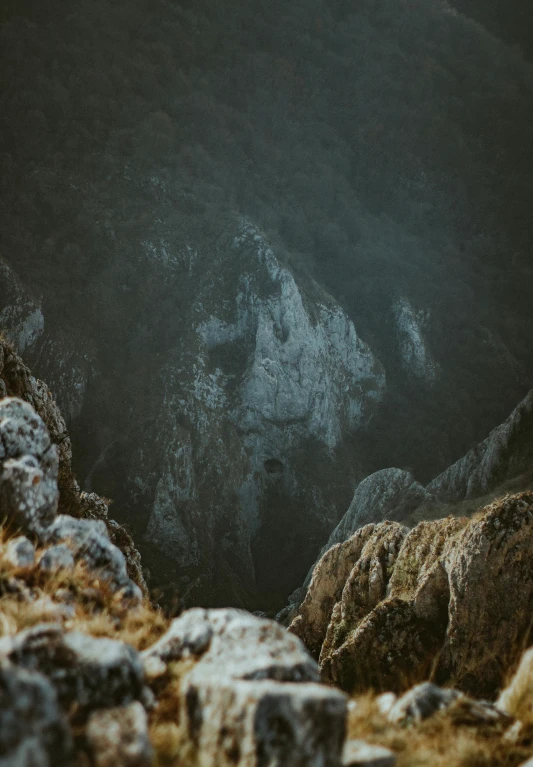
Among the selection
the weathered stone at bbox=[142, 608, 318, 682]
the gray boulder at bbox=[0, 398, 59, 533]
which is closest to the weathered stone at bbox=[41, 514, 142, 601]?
the gray boulder at bbox=[0, 398, 59, 533]

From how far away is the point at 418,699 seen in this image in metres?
3.91

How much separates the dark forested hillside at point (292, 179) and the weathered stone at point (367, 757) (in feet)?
117

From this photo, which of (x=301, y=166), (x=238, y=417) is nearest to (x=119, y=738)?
(x=238, y=417)

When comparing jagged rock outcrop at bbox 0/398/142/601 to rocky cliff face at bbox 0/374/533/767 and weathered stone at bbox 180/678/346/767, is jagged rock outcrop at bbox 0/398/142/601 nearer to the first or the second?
rocky cliff face at bbox 0/374/533/767

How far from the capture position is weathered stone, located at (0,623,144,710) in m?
2.83

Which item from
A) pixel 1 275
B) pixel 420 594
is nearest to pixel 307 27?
pixel 1 275

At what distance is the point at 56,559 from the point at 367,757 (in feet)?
12.0

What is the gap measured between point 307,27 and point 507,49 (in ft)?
173

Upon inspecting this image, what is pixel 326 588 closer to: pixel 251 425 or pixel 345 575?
pixel 345 575

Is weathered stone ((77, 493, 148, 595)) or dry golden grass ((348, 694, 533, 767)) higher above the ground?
dry golden grass ((348, 694, 533, 767))

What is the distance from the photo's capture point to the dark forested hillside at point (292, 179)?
4628 centimetres

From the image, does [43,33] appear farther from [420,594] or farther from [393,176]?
[420,594]

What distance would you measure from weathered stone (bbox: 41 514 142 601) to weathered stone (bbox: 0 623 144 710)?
106 inches

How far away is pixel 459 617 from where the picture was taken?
31.7ft
